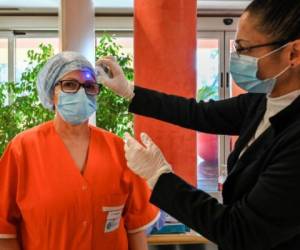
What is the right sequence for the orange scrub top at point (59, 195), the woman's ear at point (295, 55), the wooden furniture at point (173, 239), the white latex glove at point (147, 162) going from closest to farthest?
the woman's ear at point (295, 55), the white latex glove at point (147, 162), the orange scrub top at point (59, 195), the wooden furniture at point (173, 239)

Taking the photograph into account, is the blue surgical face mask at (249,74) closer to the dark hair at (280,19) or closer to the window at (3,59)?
the dark hair at (280,19)

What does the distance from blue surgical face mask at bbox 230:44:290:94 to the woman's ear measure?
21 millimetres

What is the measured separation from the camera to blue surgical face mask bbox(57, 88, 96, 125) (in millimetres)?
1771

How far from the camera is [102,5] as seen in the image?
4430mm

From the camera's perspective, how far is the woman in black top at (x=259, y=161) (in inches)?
41.5

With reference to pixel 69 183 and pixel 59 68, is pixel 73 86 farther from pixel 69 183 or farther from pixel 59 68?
pixel 69 183

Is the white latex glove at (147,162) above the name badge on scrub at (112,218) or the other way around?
above

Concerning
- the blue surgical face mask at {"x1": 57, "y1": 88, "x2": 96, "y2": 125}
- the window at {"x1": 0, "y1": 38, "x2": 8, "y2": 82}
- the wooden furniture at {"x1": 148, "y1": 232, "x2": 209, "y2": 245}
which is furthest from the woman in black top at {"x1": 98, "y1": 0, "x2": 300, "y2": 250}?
the window at {"x1": 0, "y1": 38, "x2": 8, "y2": 82}

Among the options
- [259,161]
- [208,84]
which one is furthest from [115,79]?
[208,84]

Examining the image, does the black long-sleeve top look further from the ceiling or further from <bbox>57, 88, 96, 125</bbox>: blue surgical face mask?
the ceiling

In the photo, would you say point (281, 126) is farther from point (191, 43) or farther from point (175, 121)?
point (191, 43)

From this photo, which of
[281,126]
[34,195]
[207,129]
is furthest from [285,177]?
[34,195]

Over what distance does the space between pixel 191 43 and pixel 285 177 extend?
179 cm

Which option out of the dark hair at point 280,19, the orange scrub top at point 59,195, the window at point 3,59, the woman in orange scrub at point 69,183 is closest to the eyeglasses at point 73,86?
the woman in orange scrub at point 69,183
